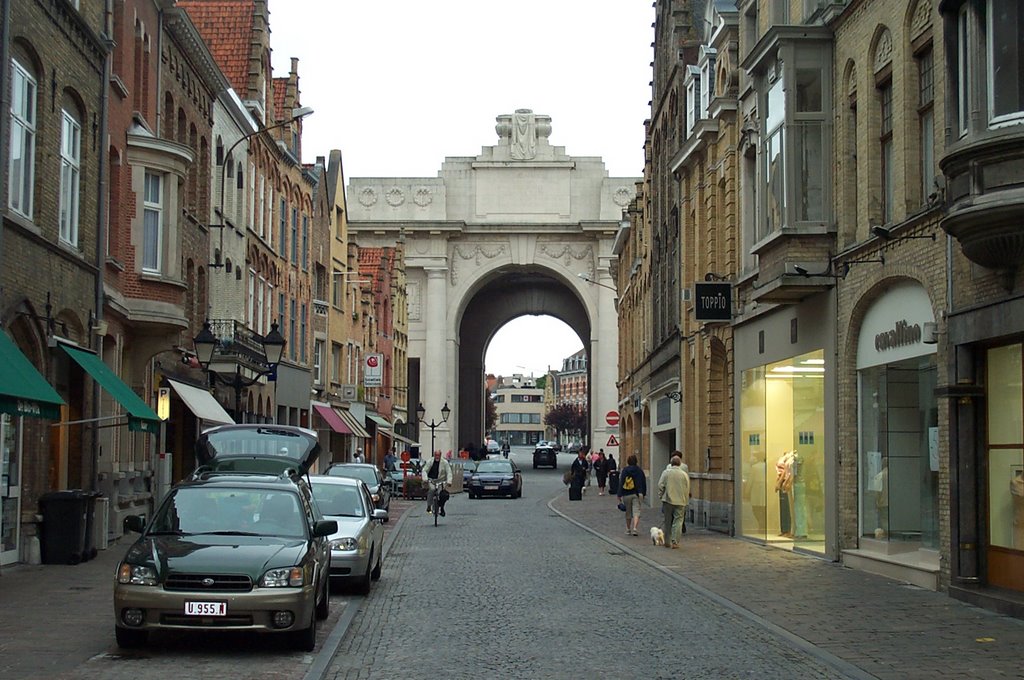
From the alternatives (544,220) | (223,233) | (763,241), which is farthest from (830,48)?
(544,220)

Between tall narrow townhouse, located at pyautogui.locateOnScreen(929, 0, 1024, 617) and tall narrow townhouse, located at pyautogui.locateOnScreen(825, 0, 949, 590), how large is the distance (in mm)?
472

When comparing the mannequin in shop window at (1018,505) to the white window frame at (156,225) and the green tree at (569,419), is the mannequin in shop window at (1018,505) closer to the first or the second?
the white window frame at (156,225)

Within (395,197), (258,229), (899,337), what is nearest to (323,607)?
(899,337)

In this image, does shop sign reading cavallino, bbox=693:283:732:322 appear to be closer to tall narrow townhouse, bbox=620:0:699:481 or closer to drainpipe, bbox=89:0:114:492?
tall narrow townhouse, bbox=620:0:699:481

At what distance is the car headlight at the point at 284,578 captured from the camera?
11.8m

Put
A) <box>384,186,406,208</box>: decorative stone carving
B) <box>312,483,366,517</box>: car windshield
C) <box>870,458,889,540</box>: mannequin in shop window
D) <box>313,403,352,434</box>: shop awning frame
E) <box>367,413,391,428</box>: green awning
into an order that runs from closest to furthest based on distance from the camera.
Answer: <box>312,483,366,517</box>: car windshield, <box>870,458,889,540</box>: mannequin in shop window, <box>313,403,352,434</box>: shop awning frame, <box>367,413,391,428</box>: green awning, <box>384,186,406,208</box>: decorative stone carving

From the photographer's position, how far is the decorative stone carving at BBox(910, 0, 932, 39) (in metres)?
17.4

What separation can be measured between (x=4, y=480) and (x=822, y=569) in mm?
11463

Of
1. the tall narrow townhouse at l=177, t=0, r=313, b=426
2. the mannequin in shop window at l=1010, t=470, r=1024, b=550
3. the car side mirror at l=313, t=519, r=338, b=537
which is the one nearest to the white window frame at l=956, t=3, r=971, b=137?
the mannequin in shop window at l=1010, t=470, r=1024, b=550

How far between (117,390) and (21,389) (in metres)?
5.68

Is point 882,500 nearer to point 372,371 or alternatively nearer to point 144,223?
point 144,223

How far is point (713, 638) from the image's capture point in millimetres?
13219

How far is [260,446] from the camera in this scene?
28062 mm

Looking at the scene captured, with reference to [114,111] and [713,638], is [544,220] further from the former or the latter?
[713,638]
